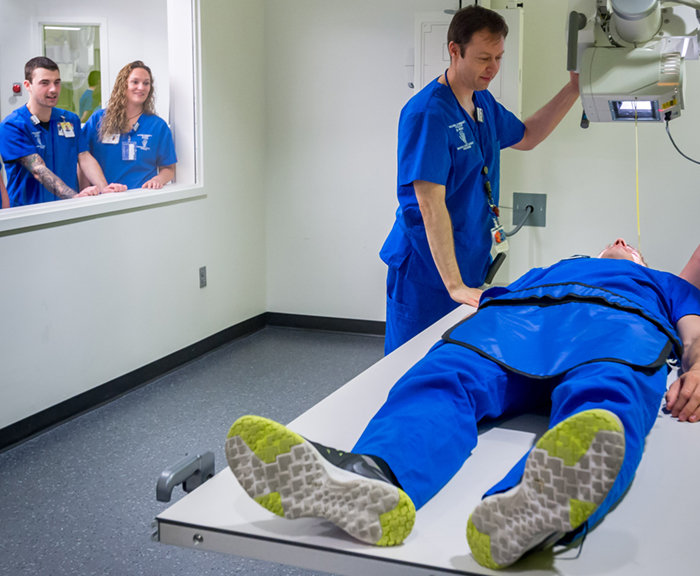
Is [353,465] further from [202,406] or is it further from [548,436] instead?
[202,406]

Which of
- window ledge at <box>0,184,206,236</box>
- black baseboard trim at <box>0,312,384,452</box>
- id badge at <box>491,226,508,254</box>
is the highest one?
window ledge at <box>0,184,206,236</box>

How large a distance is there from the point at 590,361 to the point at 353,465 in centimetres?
52

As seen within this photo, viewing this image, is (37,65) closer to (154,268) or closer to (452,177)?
(154,268)

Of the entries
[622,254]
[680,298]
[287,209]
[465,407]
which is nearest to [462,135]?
[622,254]

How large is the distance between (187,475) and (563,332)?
0.82 metres

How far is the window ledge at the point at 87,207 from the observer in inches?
102

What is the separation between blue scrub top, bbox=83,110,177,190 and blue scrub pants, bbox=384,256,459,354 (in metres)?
1.53

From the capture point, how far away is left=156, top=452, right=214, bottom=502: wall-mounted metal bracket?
1.11 m

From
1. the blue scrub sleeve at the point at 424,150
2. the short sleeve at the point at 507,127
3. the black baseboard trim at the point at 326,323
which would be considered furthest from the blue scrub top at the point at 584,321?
the black baseboard trim at the point at 326,323

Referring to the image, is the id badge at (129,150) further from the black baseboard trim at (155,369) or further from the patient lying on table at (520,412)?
the patient lying on table at (520,412)

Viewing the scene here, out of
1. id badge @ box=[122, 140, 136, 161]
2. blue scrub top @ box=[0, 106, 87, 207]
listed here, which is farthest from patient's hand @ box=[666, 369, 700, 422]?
id badge @ box=[122, 140, 136, 161]

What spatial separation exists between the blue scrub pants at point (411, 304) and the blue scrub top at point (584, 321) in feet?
1.36

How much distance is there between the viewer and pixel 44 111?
2.76m

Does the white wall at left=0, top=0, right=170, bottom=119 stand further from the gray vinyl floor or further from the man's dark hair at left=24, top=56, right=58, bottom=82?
the gray vinyl floor
